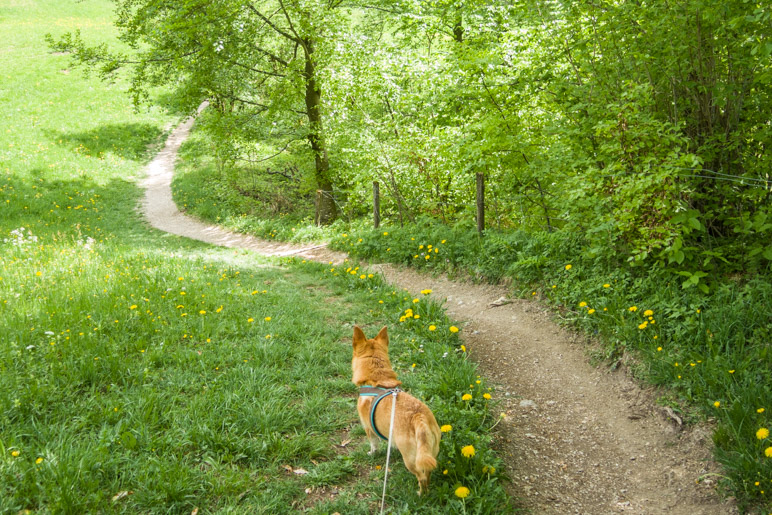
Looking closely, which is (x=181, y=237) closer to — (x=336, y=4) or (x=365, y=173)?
(x=365, y=173)

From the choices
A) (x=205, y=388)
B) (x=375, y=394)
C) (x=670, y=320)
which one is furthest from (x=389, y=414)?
(x=670, y=320)

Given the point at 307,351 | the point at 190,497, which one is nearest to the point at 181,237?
the point at 307,351

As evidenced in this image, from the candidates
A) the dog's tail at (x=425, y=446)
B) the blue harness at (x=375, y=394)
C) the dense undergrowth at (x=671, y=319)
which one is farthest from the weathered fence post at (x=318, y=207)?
the dog's tail at (x=425, y=446)

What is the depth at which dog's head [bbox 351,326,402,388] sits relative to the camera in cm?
353

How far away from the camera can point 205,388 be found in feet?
14.5

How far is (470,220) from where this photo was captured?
9867 mm

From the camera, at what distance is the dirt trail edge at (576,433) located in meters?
3.60

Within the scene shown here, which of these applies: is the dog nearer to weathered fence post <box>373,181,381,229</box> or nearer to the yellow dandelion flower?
the yellow dandelion flower

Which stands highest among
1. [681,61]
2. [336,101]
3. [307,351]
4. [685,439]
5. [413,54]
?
[413,54]

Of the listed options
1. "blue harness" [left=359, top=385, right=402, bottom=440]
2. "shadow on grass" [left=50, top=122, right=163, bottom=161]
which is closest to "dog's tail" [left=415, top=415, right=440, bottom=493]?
"blue harness" [left=359, top=385, right=402, bottom=440]

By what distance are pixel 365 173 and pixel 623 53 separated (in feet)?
23.1

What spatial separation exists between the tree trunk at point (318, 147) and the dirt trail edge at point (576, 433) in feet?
29.4

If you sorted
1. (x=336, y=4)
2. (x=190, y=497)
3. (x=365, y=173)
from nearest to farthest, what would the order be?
(x=190, y=497)
(x=365, y=173)
(x=336, y=4)

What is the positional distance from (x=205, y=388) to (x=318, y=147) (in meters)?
11.6
